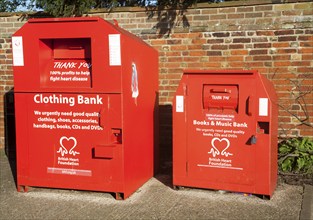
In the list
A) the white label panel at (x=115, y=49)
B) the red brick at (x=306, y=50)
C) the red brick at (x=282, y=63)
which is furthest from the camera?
the red brick at (x=282, y=63)

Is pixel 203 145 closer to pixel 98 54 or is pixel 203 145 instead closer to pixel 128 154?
pixel 128 154

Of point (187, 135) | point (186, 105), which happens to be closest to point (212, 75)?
point (186, 105)

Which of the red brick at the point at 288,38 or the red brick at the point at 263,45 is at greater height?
the red brick at the point at 288,38

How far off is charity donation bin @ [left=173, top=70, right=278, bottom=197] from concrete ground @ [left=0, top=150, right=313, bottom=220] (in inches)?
6.5

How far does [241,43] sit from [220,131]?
1.88 meters

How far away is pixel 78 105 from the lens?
15.1ft

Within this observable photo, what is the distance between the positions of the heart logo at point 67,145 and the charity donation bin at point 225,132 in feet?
3.93

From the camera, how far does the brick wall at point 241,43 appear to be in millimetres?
5727

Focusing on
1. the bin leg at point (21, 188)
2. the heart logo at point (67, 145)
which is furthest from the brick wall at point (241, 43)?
the bin leg at point (21, 188)

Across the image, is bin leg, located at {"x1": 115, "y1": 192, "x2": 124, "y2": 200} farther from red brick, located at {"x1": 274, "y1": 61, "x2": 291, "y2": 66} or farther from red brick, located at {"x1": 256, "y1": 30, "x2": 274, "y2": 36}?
red brick, located at {"x1": 256, "y1": 30, "x2": 274, "y2": 36}

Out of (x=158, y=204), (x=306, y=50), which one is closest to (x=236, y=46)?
(x=306, y=50)

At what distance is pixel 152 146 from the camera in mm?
5496

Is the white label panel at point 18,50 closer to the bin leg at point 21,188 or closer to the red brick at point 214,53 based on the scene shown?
the bin leg at point 21,188

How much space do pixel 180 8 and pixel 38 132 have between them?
2.90 metres
